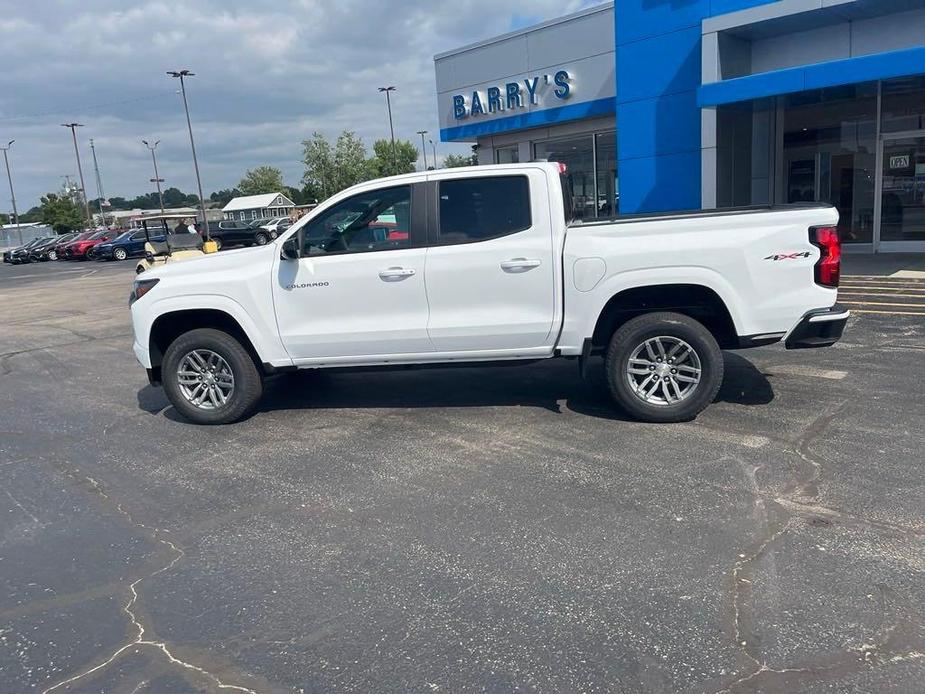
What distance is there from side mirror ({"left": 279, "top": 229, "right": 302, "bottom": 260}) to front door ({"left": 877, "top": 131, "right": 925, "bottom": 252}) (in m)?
13.2

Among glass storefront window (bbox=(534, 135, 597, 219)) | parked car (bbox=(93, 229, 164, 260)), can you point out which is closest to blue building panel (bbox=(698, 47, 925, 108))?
glass storefront window (bbox=(534, 135, 597, 219))

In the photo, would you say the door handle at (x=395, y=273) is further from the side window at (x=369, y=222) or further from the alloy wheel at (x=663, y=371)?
the alloy wheel at (x=663, y=371)

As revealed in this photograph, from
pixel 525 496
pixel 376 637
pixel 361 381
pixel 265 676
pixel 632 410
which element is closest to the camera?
pixel 265 676

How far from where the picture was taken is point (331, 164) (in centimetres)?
5978

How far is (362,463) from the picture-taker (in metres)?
5.38

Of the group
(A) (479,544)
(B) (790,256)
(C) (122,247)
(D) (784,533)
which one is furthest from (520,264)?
(C) (122,247)

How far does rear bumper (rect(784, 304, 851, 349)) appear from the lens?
543cm

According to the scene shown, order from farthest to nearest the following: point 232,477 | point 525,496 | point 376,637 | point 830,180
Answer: point 830,180
point 232,477
point 525,496
point 376,637

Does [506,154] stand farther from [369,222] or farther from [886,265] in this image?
[369,222]

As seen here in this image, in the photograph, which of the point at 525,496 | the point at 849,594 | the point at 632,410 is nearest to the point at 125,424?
the point at 525,496

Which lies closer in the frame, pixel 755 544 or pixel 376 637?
pixel 376 637

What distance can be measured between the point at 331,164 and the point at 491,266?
5685cm

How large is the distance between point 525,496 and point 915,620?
2.14m

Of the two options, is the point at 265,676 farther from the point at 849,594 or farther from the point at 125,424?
the point at 125,424
